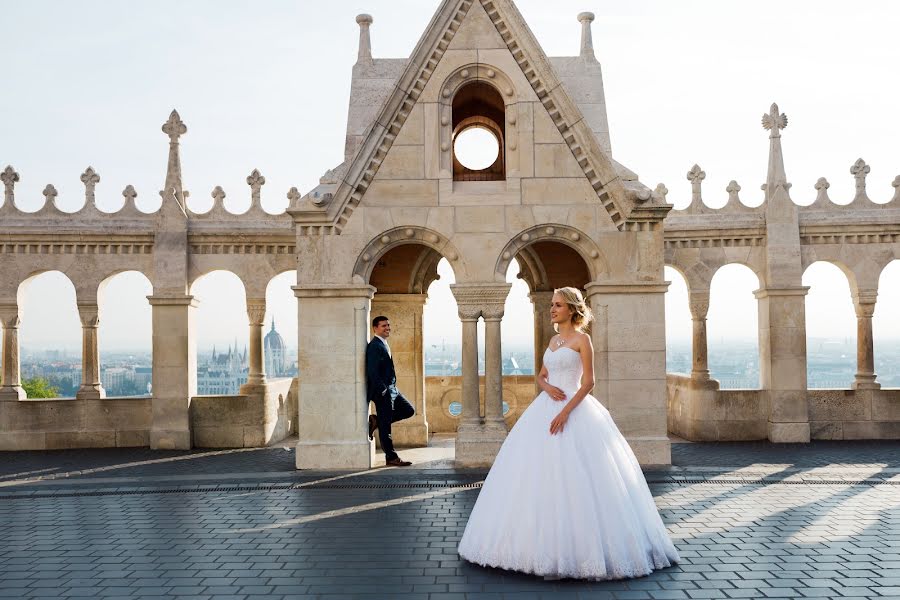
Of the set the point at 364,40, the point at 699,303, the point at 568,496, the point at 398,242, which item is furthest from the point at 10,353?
the point at 699,303

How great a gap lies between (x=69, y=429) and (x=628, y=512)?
13028 mm

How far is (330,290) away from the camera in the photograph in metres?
13.1

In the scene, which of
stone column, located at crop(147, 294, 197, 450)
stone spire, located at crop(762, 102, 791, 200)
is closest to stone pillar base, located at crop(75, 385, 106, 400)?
stone column, located at crop(147, 294, 197, 450)

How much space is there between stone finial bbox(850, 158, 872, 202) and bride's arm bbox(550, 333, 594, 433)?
37.9 ft

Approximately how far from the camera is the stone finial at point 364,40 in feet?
51.3

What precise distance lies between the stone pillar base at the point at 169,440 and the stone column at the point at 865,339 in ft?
44.0

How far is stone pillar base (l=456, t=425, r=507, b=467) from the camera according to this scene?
1288 cm

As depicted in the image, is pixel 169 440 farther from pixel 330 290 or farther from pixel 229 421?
pixel 330 290

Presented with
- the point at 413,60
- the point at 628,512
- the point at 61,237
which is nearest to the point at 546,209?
the point at 413,60

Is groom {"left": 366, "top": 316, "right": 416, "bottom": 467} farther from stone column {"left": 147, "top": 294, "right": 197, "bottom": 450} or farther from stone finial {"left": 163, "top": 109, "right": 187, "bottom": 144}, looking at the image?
stone finial {"left": 163, "top": 109, "right": 187, "bottom": 144}

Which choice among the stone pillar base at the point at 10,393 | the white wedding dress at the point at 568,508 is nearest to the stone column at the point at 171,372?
the stone pillar base at the point at 10,393

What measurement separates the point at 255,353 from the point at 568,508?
11303 mm

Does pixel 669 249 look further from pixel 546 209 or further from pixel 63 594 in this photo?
pixel 63 594

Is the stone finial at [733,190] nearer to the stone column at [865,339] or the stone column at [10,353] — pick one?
the stone column at [865,339]
